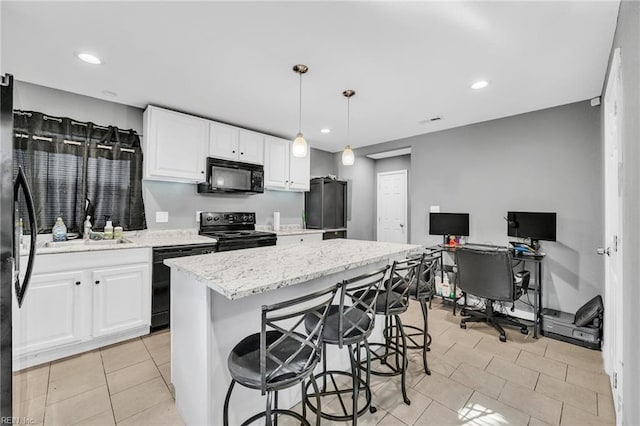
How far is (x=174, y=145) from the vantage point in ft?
10.6

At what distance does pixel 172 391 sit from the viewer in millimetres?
1948

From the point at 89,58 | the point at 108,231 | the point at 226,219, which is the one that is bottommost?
the point at 108,231

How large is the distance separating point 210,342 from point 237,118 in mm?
2943

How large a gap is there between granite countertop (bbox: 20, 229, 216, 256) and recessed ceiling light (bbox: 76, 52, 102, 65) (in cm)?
153

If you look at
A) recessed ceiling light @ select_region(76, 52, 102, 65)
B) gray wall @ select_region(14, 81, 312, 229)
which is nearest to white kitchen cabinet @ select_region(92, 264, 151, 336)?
gray wall @ select_region(14, 81, 312, 229)

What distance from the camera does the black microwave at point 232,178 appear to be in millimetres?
3521

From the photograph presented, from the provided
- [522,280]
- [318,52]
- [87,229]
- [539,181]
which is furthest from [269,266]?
[539,181]

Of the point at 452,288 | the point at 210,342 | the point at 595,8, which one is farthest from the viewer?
the point at 452,288

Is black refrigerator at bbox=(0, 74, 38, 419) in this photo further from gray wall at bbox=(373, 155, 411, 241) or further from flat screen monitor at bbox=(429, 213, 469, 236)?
gray wall at bbox=(373, 155, 411, 241)

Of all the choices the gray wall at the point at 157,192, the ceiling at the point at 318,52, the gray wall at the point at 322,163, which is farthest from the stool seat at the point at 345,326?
the gray wall at the point at 322,163

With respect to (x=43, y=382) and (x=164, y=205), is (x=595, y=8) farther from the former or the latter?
(x=43, y=382)

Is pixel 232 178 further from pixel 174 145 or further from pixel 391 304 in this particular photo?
pixel 391 304

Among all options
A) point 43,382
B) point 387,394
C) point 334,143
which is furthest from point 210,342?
point 334,143

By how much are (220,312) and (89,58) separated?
91.7 inches
